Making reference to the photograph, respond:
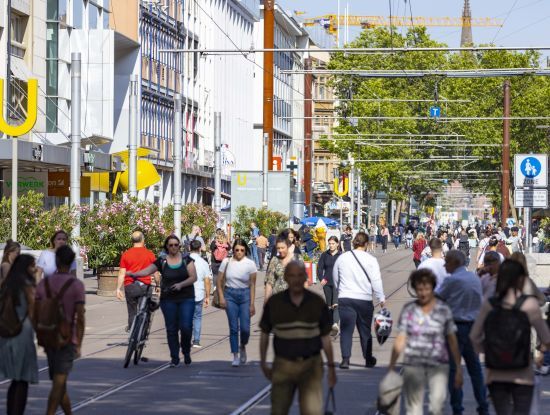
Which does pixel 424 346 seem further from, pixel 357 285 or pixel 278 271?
pixel 278 271

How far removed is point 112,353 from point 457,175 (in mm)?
103946

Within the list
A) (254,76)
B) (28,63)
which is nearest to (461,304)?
(28,63)

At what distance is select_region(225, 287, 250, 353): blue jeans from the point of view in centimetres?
1978

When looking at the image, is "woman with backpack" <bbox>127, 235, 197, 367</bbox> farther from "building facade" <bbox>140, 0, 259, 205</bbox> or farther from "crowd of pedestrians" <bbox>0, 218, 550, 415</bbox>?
"building facade" <bbox>140, 0, 259, 205</bbox>

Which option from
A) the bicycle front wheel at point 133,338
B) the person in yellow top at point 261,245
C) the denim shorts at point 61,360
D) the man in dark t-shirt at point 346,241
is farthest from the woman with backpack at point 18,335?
the man in dark t-shirt at point 346,241

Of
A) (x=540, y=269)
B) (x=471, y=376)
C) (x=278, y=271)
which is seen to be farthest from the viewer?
(x=540, y=269)

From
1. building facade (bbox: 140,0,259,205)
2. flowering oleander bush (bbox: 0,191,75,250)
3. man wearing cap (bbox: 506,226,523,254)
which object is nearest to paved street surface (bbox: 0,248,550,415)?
flowering oleander bush (bbox: 0,191,75,250)

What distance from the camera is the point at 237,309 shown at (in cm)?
1988

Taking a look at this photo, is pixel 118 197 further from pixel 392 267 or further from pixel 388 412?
pixel 388 412

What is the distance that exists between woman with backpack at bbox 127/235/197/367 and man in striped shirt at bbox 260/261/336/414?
8.44m

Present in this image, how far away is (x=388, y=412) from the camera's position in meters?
11.3

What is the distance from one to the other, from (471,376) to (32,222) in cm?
2120

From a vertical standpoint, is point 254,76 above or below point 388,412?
above

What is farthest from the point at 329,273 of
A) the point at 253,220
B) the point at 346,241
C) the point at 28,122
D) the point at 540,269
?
the point at 253,220
